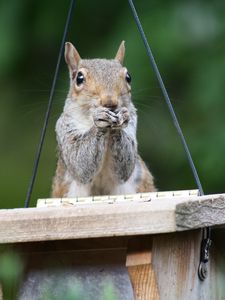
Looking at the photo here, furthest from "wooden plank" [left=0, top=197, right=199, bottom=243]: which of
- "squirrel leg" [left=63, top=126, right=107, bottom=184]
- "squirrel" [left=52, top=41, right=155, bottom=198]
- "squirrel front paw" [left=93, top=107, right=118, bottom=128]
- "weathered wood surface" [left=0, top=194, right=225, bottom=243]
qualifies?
"squirrel leg" [left=63, top=126, right=107, bottom=184]

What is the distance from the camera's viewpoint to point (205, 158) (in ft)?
12.5

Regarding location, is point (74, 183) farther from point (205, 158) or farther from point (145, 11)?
point (145, 11)

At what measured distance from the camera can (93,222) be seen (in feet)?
6.30

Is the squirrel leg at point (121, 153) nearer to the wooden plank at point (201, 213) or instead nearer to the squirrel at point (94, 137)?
the squirrel at point (94, 137)

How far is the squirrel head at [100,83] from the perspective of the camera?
2.73 meters

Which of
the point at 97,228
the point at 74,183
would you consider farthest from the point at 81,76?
the point at 97,228

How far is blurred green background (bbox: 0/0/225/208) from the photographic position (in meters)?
3.85

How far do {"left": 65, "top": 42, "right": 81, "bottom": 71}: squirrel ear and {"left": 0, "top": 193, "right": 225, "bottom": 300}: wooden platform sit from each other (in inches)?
39.8

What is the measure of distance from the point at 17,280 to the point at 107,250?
0.20 m

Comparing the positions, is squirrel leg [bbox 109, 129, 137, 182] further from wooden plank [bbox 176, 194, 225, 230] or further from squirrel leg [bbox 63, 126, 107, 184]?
wooden plank [bbox 176, 194, 225, 230]

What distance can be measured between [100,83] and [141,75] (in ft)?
3.55

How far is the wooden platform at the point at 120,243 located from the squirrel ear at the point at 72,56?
1012 millimetres

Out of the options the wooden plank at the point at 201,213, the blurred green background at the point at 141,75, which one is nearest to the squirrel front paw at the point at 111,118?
the wooden plank at the point at 201,213

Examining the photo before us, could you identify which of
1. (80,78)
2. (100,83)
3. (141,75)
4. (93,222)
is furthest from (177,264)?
(141,75)
